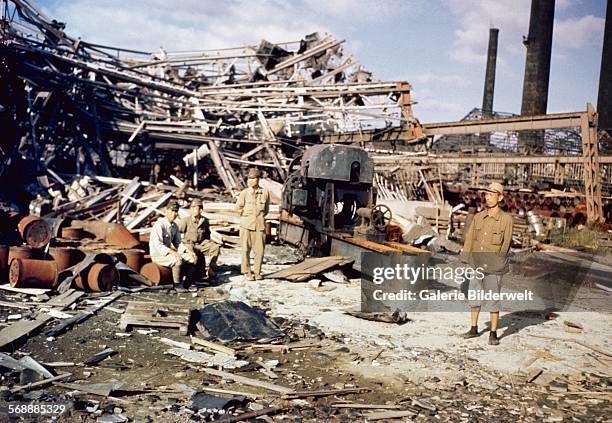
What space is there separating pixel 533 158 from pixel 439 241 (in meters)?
11.7

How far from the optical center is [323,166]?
10539 mm

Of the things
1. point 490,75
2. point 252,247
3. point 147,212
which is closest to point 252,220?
point 252,247

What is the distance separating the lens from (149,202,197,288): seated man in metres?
8.31

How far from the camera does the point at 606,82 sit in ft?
114

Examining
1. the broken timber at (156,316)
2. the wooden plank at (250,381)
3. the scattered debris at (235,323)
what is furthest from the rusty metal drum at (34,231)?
the wooden plank at (250,381)

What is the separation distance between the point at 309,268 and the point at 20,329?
193 inches

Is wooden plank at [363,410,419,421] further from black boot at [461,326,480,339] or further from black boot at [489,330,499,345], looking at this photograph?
black boot at [461,326,480,339]

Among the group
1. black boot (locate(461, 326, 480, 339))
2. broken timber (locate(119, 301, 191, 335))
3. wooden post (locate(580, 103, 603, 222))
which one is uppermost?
wooden post (locate(580, 103, 603, 222))

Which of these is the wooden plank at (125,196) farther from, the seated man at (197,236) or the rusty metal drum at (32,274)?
the rusty metal drum at (32,274)

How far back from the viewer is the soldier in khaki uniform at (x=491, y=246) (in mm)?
6297

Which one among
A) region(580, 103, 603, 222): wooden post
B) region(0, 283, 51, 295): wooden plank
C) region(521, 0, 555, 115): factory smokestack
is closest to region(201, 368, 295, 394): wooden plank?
region(0, 283, 51, 295): wooden plank

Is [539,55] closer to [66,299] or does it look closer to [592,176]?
[592,176]

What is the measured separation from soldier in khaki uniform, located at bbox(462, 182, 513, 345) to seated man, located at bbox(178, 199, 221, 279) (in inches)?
182

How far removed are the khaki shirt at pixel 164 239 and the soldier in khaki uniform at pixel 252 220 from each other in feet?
4.79
